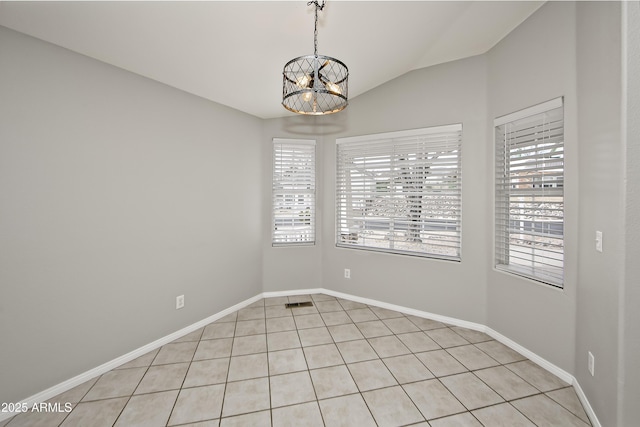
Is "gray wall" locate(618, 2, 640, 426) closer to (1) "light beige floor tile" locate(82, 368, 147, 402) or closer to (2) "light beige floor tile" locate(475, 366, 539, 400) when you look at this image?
(2) "light beige floor tile" locate(475, 366, 539, 400)

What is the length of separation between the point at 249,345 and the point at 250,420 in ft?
2.97

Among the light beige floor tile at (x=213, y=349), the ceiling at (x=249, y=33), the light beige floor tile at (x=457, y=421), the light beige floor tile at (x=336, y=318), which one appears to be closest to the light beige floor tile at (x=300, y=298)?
the light beige floor tile at (x=336, y=318)

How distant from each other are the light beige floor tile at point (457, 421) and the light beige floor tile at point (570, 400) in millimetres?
660

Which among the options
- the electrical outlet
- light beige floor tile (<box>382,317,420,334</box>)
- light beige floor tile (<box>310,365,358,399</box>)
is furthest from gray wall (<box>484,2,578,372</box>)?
light beige floor tile (<box>310,365,358,399</box>)

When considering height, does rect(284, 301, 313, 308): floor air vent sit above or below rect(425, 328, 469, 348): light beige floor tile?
above

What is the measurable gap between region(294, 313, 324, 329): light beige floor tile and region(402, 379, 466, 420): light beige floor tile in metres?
1.18

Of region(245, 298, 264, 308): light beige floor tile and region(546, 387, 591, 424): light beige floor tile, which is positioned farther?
region(245, 298, 264, 308): light beige floor tile

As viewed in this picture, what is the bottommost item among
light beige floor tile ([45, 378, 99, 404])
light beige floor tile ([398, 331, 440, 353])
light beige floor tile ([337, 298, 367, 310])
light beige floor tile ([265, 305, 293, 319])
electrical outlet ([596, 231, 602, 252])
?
light beige floor tile ([45, 378, 99, 404])

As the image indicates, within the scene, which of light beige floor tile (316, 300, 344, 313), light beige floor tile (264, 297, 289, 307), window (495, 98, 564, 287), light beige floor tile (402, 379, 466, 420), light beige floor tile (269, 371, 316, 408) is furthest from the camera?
light beige floor tile (264, 297, 289, 307)

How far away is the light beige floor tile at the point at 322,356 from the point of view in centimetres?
222

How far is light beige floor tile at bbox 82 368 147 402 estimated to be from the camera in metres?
1.88

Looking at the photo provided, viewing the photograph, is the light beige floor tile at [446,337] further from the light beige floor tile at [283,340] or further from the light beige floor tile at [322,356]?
the light beige floor tile at [283,340]

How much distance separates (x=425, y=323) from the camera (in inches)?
115

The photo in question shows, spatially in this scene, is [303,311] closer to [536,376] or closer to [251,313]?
[251,313]
